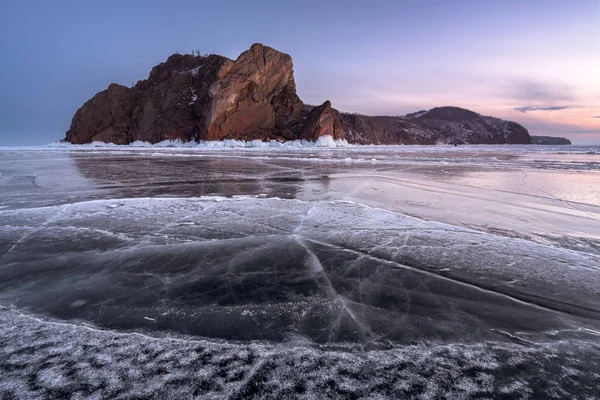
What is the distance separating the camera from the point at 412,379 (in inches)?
61.2

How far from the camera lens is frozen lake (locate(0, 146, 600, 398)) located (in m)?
1.57

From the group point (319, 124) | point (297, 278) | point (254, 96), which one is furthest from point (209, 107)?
point (297, 278)

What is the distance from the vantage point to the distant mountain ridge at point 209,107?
2731 inches

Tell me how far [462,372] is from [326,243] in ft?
7.54

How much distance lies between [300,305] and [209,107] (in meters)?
73.5

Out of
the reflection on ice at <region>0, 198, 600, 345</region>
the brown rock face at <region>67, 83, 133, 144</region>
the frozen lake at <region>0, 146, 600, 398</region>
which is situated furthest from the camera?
the brown rock face at <region>67, 83, 133, 144</region>

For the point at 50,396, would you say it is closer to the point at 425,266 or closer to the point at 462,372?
the point at 462,372

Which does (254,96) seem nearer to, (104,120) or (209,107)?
(209,107)

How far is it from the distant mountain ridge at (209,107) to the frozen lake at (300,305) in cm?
6798

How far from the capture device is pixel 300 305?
234 centimetres

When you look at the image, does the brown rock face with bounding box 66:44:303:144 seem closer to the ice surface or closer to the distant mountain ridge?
the distant mountain ridge

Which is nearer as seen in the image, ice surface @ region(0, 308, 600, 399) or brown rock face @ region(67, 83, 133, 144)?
ice surface @ region(0, 308, 600, 399)

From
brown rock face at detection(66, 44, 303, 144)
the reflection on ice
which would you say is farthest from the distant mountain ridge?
the reflection on ice

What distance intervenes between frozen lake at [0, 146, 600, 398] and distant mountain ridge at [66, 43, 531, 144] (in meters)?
68.0
